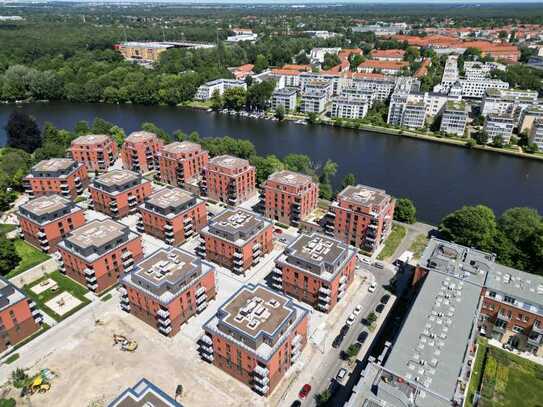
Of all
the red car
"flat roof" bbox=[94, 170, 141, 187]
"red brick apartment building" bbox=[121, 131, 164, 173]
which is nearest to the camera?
the red car

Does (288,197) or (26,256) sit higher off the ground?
(288,197)

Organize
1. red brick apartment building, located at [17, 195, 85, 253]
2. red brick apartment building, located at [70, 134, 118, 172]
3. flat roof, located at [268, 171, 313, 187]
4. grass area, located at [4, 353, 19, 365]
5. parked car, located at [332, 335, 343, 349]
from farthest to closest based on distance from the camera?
1. red brick apartment building, located at [70, 134, 118, 172]
2. flat roof, located at [268, 171, 313, 187]
3. red brick apartment building, located at [17, 195, 85, 253]
4. parked car, located at [332, 335, 343, 349]
5. grass area, located at [4, 353, 19, 365]

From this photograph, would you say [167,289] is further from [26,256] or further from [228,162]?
[228,162]

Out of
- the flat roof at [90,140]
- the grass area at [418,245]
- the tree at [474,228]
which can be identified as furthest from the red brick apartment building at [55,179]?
the tree at [474,228]

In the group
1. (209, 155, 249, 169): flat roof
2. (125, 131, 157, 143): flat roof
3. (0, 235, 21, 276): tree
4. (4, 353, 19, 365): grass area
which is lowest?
(4, 353, 19, 365): grass area

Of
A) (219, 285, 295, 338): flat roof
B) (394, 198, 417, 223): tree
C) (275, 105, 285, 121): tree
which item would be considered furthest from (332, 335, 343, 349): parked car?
(275, 105, 285, 121): tree

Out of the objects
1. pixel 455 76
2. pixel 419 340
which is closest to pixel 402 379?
pixel 419 340

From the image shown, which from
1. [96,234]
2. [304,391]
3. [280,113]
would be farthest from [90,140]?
[304,391]

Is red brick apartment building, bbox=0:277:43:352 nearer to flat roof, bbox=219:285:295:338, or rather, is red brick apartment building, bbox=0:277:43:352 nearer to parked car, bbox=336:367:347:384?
flat roof, bbox=219:285:295:338
